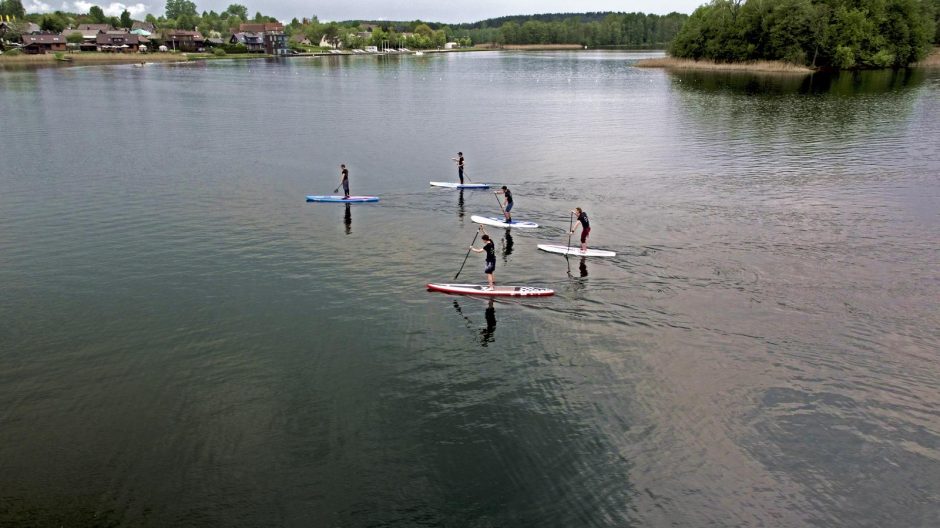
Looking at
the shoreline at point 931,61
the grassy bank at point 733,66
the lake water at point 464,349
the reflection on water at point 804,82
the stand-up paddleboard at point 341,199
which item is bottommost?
the lake water at point 464,349

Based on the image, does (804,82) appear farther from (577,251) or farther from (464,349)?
(464,349)

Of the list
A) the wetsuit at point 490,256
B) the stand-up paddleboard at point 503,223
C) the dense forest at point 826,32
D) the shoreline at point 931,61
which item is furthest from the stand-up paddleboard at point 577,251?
the shoreline at point 931,61

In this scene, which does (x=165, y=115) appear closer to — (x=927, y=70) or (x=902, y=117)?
(x=902, y=117)

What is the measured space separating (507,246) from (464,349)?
1175cm

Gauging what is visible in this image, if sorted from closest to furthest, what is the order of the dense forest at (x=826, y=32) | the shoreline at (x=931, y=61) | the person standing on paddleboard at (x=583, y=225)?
the person standing on paddleboard at (x=583, y=225), the dense forest at (x=826, y=32), the shoreline at (x=931, y=61)

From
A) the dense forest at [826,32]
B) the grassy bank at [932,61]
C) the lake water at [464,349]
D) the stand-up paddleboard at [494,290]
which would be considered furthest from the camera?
the grassy bank at [932,61]

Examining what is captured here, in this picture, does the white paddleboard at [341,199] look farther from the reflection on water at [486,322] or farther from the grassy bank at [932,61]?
the grassy bank at [932,61]

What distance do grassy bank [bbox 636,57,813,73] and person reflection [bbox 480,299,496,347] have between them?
140 meters

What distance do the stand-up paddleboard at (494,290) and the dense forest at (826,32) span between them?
449 feet

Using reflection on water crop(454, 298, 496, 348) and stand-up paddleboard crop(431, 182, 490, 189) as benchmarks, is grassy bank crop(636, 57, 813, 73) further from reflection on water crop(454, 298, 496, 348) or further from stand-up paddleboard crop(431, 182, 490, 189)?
reflection on water crop(454, 298, 496, 348)

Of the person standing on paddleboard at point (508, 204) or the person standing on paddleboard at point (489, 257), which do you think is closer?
the person standing on paddleboard at point (489, 257)

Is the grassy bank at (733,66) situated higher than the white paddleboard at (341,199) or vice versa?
the grassy bank at (733,66)

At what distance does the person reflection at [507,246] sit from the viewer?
31750 mm

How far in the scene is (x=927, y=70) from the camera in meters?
139
